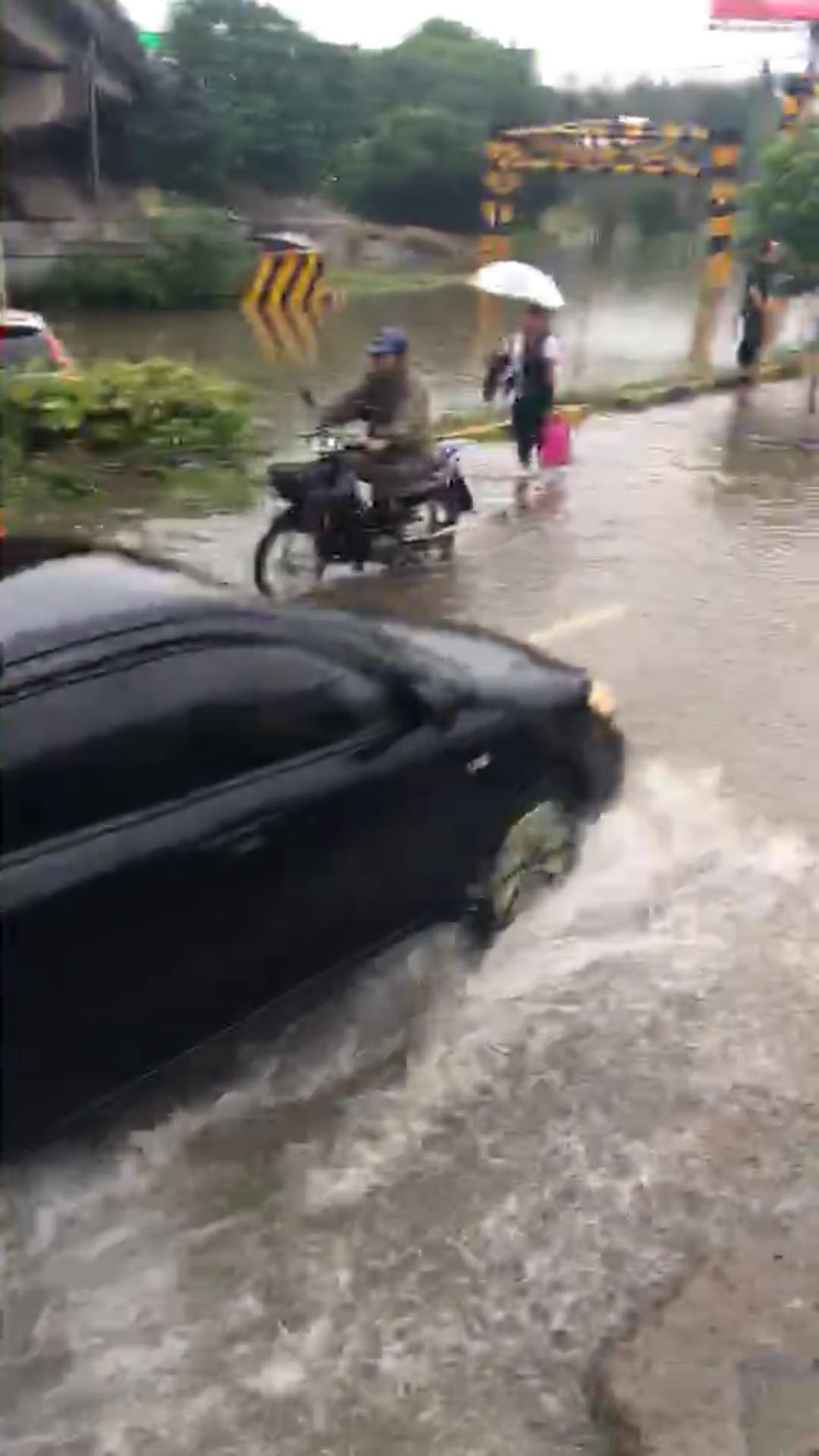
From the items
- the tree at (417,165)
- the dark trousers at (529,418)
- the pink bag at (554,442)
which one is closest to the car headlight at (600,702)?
the dark trousers at (529,418)

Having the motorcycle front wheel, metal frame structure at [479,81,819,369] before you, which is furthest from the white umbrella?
metal frame structure at [479,81,819,369]

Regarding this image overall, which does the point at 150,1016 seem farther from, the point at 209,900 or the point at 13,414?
the point at 13,414

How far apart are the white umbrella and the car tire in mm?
6816

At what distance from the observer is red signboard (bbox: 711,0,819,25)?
3866cm

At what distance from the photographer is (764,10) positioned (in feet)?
128

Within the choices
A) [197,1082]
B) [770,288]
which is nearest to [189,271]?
[770,288]

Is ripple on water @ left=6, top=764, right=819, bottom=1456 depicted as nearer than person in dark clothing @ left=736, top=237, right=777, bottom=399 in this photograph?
Yes

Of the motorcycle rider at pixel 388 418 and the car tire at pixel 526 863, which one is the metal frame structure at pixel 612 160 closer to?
the motorcycle rider at pixel 388 418

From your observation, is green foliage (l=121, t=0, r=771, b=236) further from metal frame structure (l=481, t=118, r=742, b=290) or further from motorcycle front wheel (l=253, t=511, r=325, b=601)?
motorcycle front wheel (l=253, t=511, r=325, b=601)

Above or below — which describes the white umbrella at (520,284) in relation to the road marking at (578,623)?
above

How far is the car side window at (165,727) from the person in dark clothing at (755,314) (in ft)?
45.4

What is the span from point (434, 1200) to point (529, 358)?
839cm

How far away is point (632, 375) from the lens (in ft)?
66.6

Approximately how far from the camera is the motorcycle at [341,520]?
28.3ft
